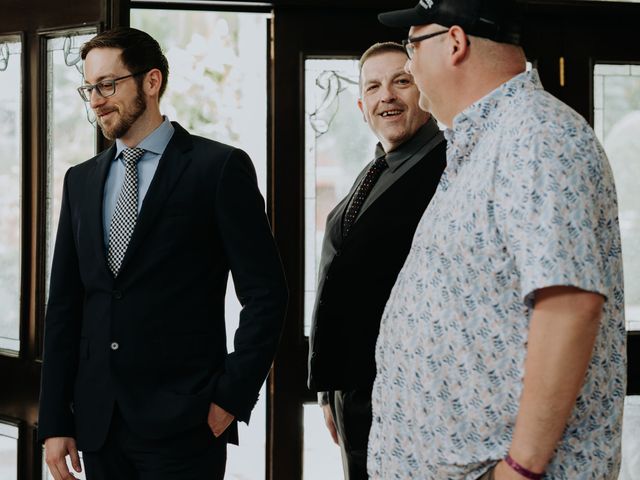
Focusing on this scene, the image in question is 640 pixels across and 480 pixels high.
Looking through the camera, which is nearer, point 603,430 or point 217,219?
point 603,430

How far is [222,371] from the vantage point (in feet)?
5.36

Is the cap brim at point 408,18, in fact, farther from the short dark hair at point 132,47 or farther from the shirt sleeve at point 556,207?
the short dark hair at point 132,47

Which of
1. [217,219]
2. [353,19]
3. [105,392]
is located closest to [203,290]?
[217,219]

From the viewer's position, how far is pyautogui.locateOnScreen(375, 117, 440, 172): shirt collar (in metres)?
1.86

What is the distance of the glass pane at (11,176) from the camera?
2.55 meters

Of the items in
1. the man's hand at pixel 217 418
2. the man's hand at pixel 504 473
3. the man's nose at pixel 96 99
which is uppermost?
the man's nose at pixel 96 99

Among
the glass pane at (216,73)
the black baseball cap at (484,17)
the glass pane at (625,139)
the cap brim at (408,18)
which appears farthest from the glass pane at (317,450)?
the glass pane at (216,73)

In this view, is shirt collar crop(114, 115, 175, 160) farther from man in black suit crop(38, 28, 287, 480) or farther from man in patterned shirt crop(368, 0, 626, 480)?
man in patterned shirt crop(368, 0, 626, 480)

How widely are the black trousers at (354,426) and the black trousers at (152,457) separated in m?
0.33

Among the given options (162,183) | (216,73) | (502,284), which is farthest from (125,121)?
(216,73)

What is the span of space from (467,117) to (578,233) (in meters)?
0.26

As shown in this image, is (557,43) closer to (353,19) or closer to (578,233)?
(353,19)

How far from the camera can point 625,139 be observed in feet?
8.94

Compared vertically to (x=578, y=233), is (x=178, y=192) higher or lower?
higher
